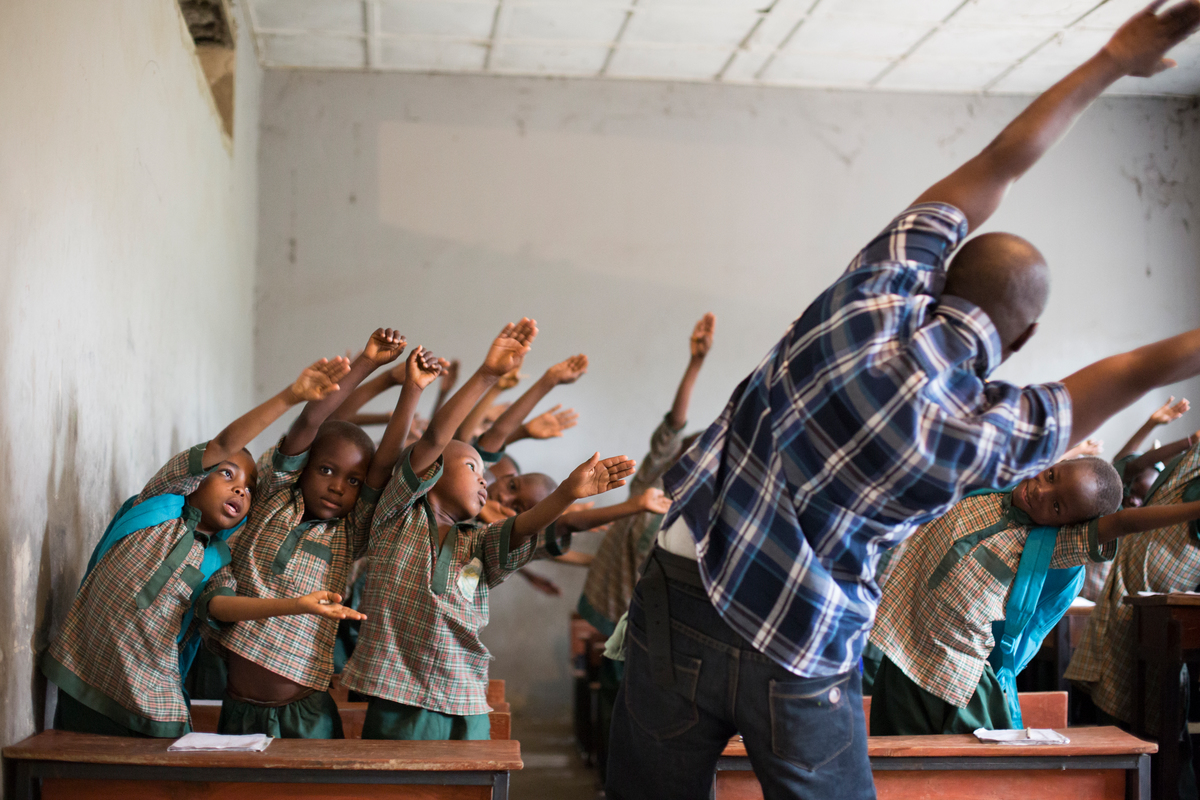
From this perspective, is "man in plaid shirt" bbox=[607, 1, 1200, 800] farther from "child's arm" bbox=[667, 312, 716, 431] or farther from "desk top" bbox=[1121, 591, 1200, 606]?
"desk top" bbox=[1121, 591, 1200, 606]

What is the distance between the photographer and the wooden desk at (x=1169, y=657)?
2.94 meters

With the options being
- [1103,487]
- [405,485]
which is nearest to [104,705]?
[405,485]

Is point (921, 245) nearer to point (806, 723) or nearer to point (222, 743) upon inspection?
point (806, 723)

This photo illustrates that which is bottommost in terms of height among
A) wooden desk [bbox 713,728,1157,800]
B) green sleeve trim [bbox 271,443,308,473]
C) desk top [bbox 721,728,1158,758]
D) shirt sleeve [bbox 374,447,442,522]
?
wooden desk [bbox 713,728,1157,800]

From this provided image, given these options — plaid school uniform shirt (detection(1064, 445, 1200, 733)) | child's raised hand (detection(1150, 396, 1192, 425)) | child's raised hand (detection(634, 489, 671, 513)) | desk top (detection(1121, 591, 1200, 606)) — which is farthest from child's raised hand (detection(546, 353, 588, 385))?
child's raised hand (detection(1150, 396, 1192, 425))

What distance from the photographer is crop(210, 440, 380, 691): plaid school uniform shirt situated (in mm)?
2275

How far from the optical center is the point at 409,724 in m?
2.29

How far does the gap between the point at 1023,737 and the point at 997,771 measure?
113 millimetres

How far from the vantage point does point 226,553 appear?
7.68 ft

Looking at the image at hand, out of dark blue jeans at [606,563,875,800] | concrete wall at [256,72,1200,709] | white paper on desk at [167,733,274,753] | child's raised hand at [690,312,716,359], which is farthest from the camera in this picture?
concrete wall at [256,72,1200,709]

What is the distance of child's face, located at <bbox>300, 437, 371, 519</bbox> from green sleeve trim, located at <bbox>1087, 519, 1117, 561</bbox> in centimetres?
188

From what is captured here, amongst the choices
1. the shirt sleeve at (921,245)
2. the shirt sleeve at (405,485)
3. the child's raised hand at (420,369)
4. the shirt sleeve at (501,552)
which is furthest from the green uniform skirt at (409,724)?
the shirt sleeve at (921,245)

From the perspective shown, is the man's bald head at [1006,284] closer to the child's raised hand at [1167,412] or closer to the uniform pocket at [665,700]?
the uniform pocket at [665,700]

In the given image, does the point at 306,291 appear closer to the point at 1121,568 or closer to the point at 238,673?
the point at 238,673
